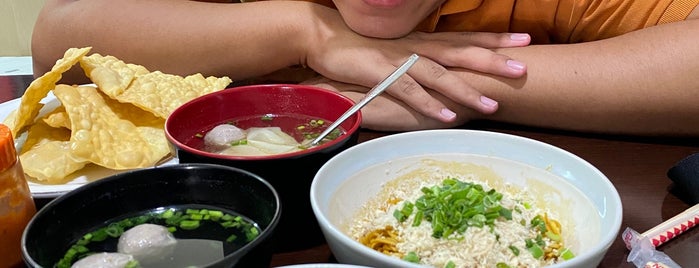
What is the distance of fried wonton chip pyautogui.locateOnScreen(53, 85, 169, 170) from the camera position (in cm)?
103

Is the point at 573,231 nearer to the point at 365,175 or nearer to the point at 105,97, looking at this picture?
the point at 365,175

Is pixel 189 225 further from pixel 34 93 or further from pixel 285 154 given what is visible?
pixel 34 93

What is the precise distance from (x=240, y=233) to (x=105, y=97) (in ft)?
1.94

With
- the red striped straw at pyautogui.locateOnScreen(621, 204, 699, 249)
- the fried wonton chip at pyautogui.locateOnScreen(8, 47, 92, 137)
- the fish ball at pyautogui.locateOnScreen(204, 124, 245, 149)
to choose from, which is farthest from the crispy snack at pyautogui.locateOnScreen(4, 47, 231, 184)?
the red striped straw at pyautogui.locateOnScreen(621, 204, 699, 249)

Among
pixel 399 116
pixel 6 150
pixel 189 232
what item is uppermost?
pixel 6 150

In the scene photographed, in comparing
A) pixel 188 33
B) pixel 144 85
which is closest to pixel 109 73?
pixel 144 85

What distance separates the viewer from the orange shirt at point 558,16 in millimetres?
1393

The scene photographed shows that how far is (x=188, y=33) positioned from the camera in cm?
148

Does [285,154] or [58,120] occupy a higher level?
[285,154]

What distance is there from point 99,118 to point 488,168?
709mm

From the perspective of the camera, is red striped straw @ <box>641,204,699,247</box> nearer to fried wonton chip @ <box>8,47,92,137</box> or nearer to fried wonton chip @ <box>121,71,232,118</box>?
fried wonton chip @ <box>121,71,232,118</box>

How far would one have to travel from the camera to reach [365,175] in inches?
38.7

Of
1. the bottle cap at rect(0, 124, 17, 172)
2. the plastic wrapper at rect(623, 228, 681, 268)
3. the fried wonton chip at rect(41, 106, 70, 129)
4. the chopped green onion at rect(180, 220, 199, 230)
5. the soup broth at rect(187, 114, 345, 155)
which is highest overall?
the bottle cap at rect(0, 124, 17, 172)

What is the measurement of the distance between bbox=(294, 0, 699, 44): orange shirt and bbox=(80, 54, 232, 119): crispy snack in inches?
16.7
